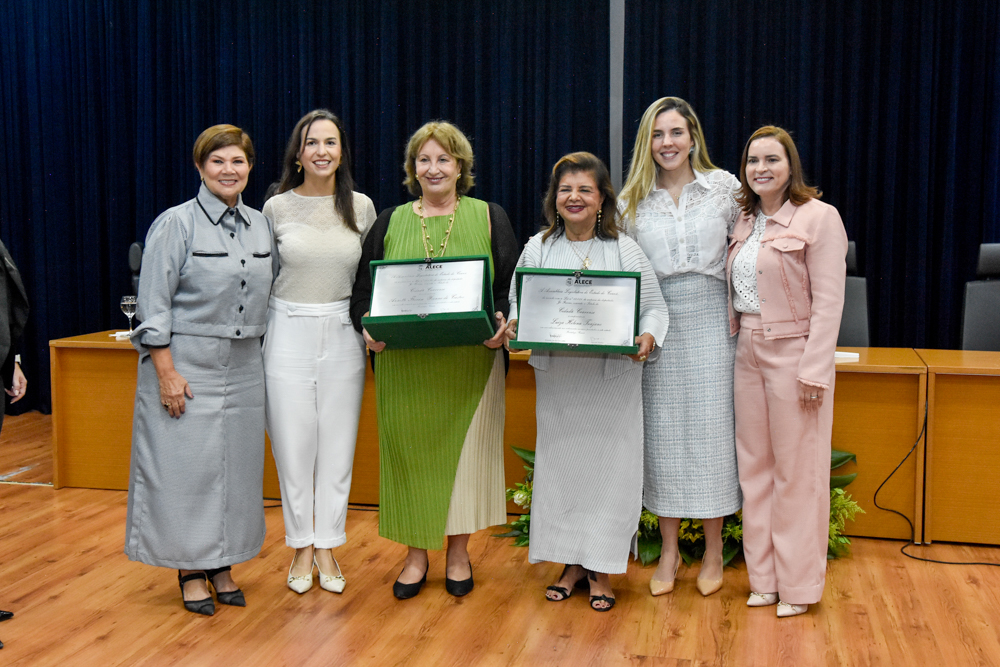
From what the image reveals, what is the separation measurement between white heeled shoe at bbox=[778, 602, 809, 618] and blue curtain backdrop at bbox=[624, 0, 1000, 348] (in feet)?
9.62

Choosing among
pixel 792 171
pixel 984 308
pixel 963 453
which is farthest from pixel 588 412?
pixel 984 308

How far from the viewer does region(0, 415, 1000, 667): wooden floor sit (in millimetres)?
2281

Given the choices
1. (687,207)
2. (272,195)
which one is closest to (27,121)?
(272,195)

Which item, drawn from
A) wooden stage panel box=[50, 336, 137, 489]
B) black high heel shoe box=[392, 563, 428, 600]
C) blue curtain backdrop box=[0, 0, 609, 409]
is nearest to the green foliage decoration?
black high heel shoe box=[392, 563, 428, 600]

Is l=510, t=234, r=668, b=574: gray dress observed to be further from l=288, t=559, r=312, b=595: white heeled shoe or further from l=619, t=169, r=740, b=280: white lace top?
l=288, t=559, r=312, b=595: white heeled shoe

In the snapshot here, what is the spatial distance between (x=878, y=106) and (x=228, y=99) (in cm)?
414

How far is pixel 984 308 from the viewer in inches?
154

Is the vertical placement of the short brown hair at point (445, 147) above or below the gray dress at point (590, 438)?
above

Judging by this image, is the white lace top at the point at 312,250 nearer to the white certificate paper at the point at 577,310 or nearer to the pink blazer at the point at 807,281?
the white certificate paper at the point at 577,310

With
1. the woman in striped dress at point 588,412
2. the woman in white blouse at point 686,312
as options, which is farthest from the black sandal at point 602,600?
the woman in white blouse at point 686,312

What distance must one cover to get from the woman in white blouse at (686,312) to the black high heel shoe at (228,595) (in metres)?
1.32

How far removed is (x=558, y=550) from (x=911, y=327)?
3345 mm

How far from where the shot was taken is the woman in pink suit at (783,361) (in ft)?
7.81

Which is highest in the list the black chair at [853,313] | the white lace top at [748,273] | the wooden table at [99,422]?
the white lace top at [748,273]
